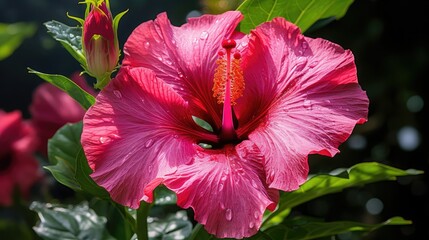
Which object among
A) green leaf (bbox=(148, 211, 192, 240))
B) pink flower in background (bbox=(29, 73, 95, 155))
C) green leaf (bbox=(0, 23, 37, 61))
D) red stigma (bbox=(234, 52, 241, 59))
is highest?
red stigma (bbox=(234, 52, 241, 59))

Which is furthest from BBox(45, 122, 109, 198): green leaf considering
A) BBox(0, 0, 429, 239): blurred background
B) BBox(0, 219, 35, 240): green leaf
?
BBox(0, 0, 429, 239): blurred background

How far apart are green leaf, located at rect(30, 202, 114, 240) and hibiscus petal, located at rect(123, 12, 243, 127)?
240 millimetres

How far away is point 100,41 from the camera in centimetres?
88

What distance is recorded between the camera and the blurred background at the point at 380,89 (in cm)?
230

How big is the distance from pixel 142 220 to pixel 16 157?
36.8 inches

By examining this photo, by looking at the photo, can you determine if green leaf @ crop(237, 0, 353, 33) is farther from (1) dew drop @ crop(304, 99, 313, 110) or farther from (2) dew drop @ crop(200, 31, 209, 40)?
(1) dew drop @ crop(304, 99, 313, 110)

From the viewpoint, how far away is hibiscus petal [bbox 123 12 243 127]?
36.4 inches

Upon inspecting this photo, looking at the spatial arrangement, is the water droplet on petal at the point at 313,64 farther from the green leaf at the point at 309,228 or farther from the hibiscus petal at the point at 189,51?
the green leaf at the point at 309,228

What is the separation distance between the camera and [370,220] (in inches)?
93.0

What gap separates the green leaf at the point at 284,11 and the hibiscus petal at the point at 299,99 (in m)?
0.10

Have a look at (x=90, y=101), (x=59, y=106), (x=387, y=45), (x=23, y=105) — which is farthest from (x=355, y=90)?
(x=23, y=105)

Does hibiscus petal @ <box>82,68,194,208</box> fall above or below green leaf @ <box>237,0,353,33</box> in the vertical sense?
below

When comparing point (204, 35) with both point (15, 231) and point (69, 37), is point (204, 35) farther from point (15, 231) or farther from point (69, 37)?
point (15, 231)

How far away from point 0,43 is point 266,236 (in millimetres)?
1174
